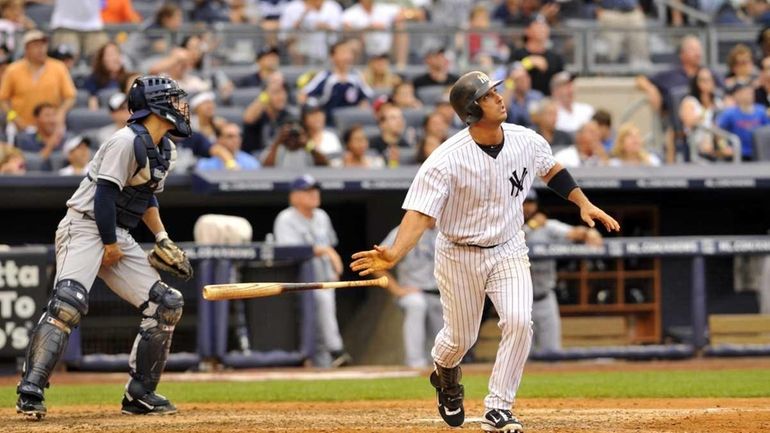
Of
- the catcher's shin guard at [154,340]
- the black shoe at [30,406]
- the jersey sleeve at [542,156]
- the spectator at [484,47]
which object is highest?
the spectator at [484,47]

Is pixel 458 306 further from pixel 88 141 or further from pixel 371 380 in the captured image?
pixel 88 141

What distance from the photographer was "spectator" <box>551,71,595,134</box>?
1416 centimetres

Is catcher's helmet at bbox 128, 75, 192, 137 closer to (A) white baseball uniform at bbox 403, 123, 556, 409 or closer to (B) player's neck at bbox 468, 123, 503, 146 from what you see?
(A) white baseball uniform at bbox 403, 123, 556, 409

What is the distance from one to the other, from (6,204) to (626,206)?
576 cm

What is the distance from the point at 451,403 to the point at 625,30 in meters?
9.37

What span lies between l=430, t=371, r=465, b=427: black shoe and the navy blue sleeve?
188cm

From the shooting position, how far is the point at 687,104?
13.9 meters

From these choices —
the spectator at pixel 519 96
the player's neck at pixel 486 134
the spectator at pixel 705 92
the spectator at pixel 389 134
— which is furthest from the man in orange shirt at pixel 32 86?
the player's neck at pixel 486 134

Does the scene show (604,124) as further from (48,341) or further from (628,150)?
(48,341)

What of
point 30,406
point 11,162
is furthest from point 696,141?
point 30,406

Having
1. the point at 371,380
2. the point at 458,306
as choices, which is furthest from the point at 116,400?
the point at 458,306

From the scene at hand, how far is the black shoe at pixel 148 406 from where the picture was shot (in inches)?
306

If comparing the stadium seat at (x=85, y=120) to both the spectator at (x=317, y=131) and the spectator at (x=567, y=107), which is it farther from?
the spectator at (x=567, y=107)

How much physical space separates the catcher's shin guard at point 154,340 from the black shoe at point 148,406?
3cm
